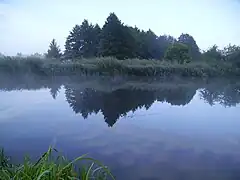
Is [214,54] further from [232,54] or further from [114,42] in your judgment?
[114,42]

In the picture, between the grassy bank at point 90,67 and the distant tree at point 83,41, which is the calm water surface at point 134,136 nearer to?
the grassy bank at point 90,67

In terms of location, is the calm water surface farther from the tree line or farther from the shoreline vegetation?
the tree line

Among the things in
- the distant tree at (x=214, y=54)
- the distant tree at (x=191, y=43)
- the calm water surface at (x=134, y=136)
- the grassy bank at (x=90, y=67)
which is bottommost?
the calm water surface at (x=134, y=136)

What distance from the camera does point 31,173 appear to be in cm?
164

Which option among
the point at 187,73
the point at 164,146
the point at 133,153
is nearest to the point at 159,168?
the point at 133,153

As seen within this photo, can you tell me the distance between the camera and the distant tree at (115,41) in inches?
862

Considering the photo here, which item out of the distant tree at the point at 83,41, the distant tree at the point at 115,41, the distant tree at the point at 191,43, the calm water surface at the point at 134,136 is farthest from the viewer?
the distant tree at the point at 191,43

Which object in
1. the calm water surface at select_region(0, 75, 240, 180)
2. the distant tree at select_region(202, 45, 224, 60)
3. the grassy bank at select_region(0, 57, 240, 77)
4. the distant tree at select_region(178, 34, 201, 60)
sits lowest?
the calm water surface at select_region(0, 75, 240, 180)

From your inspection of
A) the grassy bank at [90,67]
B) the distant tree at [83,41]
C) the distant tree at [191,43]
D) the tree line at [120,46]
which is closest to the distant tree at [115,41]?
the tree line at [120,46]

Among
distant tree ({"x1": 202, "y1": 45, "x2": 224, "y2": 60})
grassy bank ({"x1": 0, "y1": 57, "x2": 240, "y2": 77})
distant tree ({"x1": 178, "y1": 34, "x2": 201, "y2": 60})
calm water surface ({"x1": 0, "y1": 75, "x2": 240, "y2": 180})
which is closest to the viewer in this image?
calm water surface ({"x1": 0, "y1": 75, "x2": 240, "y2": 180})

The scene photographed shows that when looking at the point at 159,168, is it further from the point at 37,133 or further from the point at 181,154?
the point at 37,133

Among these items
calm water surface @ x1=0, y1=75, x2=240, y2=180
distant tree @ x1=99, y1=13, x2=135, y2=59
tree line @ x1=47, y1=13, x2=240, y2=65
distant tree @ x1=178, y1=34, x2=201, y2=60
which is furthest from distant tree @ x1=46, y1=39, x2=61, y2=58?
calm water surface @ x1=0, y1=75, x2=240, y2=180

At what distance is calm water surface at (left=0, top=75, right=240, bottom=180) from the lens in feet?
9.04

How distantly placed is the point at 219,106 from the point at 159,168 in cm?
459
